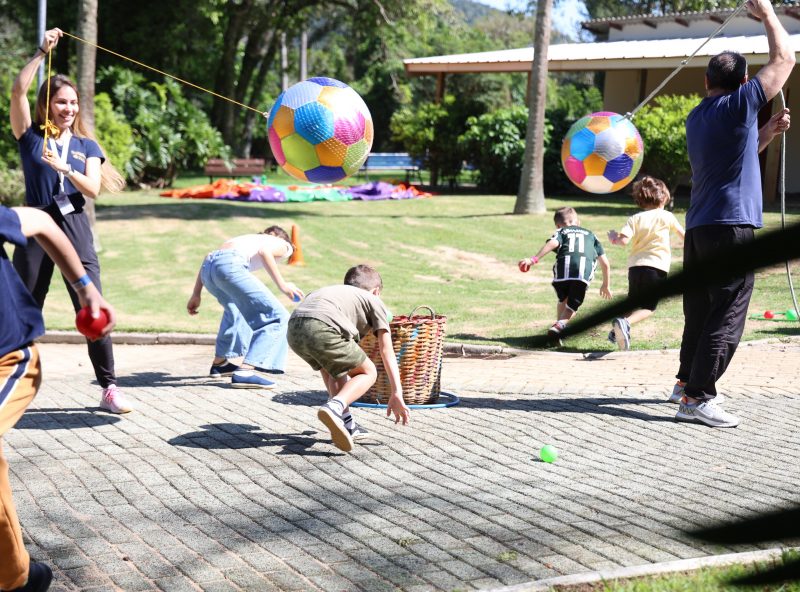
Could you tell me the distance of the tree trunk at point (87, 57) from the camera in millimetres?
15609

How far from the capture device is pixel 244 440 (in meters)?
6.55

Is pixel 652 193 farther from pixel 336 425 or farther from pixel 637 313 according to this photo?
pixel 637 313

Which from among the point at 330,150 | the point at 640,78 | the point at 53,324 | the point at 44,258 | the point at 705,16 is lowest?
the point at 53,324

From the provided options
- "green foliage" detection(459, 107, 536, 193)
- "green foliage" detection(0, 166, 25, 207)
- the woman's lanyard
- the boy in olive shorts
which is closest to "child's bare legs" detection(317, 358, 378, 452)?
the boy in olive shorts

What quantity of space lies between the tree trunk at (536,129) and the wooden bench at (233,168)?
1112cm

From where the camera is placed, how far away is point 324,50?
204 feet

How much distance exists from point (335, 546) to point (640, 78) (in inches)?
1023

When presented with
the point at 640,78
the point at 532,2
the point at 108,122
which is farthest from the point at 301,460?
the point at 532,2

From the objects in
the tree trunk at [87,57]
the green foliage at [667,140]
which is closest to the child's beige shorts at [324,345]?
the tree trunk at [87,57]

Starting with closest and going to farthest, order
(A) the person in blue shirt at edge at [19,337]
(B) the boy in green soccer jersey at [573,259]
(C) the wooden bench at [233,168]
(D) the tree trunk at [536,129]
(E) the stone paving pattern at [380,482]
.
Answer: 1. (A) the person in blue shirt at edge at [19,337]
2. (E) the stone paving pattern at [380,482]
3. (B) the boy in green soccer jersey at [573,259]
4. (D) the tree trunk at [536,129]
5. (C) the wooden bench at [233,168]

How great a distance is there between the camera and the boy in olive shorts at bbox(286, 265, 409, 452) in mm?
6129

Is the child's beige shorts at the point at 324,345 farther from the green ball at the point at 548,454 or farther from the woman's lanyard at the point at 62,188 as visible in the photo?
the woman's lanyard at the point at 62,188

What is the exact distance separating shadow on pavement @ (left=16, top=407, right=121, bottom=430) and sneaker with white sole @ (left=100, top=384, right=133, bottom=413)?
5 centimetres

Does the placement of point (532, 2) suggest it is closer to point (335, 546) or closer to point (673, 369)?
point (673, 369)
